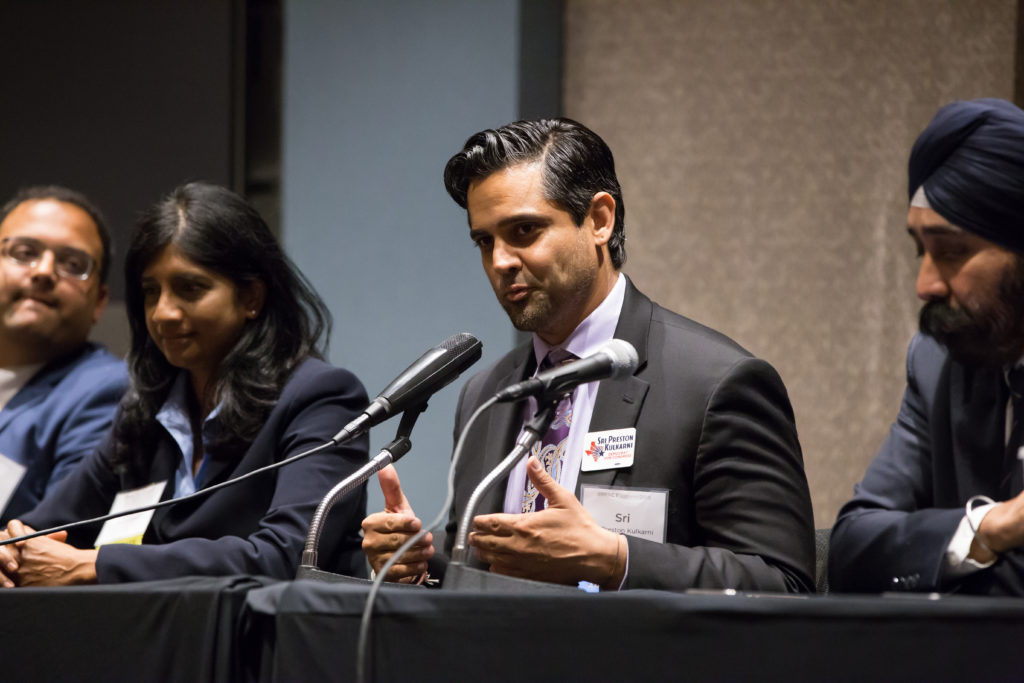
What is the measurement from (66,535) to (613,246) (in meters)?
1.39

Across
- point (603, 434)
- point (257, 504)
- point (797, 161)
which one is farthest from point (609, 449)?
point (797, 161)

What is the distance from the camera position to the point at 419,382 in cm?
155

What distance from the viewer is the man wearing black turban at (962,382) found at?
5.57 ft

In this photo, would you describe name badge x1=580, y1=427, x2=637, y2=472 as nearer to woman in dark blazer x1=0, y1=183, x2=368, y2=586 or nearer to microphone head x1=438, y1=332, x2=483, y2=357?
microphone head x1=438, y1=332, x2=483, y2=357

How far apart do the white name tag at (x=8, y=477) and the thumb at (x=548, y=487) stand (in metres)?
1.81

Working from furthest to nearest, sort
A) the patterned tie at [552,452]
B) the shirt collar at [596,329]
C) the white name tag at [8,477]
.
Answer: the white name tag at [8,477]
the shirt collar at [596,329]
the patterned tie at [552,452]

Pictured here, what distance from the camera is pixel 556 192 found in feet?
6.54

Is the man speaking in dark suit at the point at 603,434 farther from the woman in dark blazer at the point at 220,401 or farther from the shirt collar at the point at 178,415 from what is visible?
the shirt collar at the point at 178,415

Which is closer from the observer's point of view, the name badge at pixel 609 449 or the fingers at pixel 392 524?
the fingers at pixel 392 524

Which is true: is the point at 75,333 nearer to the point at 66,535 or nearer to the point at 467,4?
the point at 66,535

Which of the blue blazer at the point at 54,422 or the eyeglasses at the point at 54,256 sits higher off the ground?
the eyeglasses at the point at 54,256

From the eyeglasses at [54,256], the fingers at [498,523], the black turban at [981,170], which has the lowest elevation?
the fingers at [498,523]

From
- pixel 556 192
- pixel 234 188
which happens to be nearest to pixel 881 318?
pixel 556 192

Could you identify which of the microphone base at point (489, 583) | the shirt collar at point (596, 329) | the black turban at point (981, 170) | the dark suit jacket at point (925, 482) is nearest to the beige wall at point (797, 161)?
the dark suit jacket at point (925, 482)
